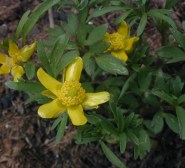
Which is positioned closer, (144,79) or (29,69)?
(29,69)

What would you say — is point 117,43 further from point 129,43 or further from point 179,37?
point 179,37

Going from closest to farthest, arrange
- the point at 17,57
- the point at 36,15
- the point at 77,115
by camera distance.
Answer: the point at 77,115 < the point at 17,57 < the point at 36,15

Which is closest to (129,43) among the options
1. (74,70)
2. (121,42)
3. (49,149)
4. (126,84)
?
(121,42)

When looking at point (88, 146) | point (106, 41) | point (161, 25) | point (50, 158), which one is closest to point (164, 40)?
point (161, 25)

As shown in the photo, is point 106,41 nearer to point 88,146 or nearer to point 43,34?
point 88,146

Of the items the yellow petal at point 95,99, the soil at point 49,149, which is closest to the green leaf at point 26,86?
the yellow petal at point 95,99

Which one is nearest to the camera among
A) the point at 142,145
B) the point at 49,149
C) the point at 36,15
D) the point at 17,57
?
the point at 17,57

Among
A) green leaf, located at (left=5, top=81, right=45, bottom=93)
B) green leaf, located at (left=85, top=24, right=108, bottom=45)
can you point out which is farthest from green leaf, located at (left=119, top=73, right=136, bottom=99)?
green leaf, located at (left=5, top=81, right=45, bottom=93)
